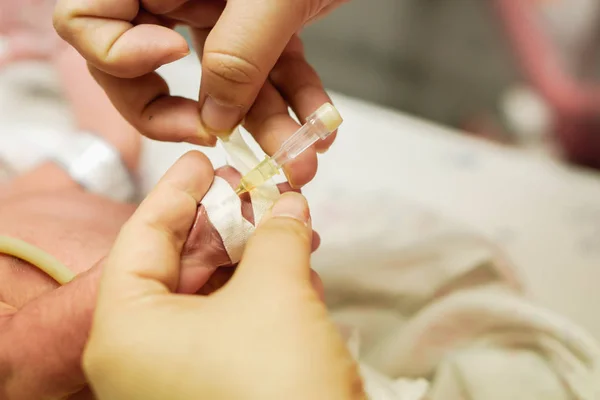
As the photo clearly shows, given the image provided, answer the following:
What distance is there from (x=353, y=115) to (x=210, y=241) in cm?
64

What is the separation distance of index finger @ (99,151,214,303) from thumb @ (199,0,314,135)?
6 centimetres

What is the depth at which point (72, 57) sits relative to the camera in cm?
81

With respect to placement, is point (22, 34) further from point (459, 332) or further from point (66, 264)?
point (459, 332)

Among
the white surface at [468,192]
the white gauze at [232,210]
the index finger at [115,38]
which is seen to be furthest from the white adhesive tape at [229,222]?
the white surface at [468,192]

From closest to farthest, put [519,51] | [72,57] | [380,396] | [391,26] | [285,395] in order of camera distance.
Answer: [285,395], [380,396], [72,57], [519,51], [391,26]

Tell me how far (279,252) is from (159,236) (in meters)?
0.08

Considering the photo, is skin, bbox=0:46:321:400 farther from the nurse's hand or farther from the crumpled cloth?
the crumpled cloth

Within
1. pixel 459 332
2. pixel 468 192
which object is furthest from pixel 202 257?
pixel 468 192

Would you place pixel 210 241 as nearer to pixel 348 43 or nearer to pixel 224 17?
pixel 224 17

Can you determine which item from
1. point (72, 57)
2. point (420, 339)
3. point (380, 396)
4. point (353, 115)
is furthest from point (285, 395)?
point (353, 115)

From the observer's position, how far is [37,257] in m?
0.54

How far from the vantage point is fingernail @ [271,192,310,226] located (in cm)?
42

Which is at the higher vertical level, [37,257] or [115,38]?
[115,38]

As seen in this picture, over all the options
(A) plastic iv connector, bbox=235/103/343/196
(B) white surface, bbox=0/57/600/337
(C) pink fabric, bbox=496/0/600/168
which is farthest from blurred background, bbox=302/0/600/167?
(A) plastic iv connector, bbox=235/103/343/196
